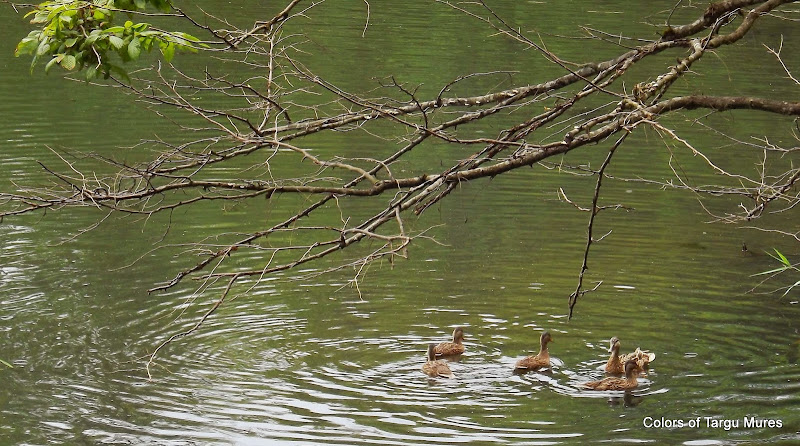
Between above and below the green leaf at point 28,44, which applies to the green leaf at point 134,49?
below

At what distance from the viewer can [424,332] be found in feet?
31.4

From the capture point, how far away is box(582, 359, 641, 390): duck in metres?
8.19

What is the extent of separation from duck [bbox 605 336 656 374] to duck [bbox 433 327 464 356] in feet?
3.80

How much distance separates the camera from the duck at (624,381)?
322 inches

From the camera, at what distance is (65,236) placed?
11.9 metres

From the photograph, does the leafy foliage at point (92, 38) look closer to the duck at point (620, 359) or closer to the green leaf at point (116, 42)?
the green leaf at point (116, 42)

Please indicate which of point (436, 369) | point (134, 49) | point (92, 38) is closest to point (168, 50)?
point (134, 49)

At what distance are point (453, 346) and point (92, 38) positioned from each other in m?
4.43

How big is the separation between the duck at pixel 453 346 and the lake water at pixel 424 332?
108 mm

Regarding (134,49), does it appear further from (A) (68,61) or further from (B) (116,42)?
(A) (68,61)

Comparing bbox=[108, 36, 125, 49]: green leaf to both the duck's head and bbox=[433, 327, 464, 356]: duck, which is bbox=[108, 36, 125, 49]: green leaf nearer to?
bbox=[433, 327, 464, 356]: duck

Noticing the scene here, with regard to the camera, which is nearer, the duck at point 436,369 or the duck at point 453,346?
the duck at point 436,369

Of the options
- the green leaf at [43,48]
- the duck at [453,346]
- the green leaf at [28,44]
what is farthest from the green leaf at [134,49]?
the duck at [453,346]

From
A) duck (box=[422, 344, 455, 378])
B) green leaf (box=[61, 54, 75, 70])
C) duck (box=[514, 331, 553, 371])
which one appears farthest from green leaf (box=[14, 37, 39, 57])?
A: duck (box=[514, 331, 553, 371])
